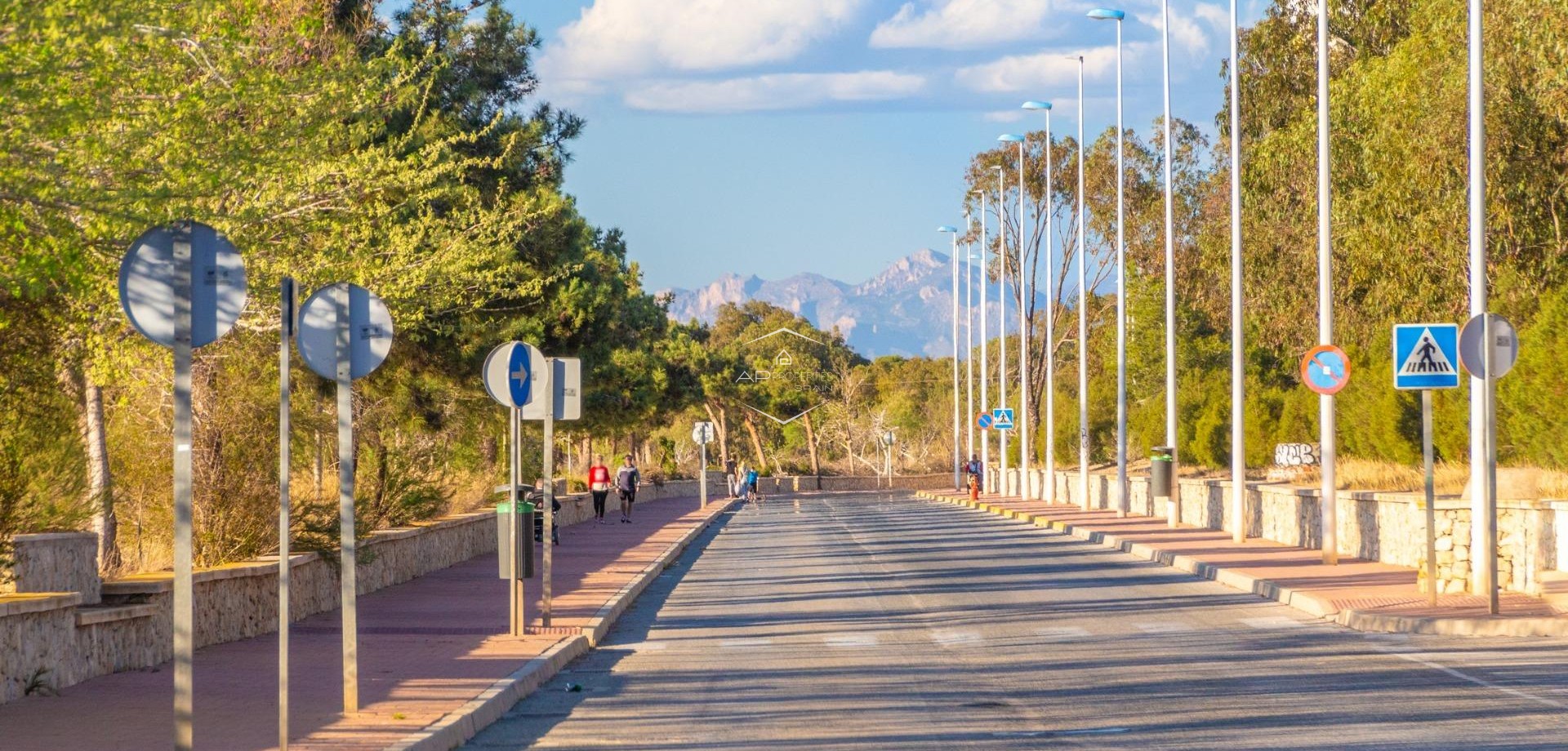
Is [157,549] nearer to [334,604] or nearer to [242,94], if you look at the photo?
[334,604]

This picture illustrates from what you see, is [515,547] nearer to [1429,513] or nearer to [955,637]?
[955,637]

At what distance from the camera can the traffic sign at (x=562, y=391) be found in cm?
1708

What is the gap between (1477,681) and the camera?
1282 cm

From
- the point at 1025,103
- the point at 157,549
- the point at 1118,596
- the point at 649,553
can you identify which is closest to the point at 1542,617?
the point at 1118,596

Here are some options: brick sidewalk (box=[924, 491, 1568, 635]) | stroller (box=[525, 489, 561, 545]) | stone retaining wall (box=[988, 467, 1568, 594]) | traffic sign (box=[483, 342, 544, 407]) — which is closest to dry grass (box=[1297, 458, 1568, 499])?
stone retaining wall (box=[988, 467, 1568, 594])

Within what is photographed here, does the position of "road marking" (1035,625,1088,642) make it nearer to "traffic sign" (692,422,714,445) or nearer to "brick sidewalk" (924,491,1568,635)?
"brick sidewalk" (924,491,1568,635)

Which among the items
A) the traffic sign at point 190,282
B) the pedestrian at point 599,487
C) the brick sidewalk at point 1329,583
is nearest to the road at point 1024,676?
the brick sidewalk at point 1329,583

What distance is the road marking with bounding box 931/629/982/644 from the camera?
53.5 feet

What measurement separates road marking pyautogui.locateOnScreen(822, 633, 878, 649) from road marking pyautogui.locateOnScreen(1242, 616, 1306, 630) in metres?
3.56

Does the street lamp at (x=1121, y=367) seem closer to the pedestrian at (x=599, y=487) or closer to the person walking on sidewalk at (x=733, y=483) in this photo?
the pedestrian at (x=599, y=487)

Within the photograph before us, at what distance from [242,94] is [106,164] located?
5.11 ft

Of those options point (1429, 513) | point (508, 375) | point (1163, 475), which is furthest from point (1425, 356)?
point (1163, 475)

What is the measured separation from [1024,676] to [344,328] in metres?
5.82

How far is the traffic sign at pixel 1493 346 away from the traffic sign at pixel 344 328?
10409 mm
